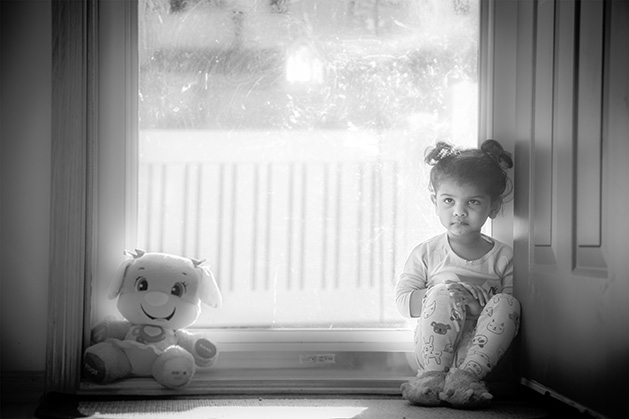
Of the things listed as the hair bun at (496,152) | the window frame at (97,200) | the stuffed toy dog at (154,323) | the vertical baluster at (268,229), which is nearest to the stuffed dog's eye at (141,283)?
the stuffed toy dog at (154,323)

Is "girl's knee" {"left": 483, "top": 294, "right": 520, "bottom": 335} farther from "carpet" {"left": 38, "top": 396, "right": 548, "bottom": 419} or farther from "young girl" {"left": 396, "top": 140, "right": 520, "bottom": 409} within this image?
"carpet" {"left": 38, "top": 396, "right": 548, "bottom": 419}

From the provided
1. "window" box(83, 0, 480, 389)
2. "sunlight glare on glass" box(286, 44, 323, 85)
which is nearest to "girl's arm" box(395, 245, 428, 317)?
"window" box(83, 0, 480, 389)

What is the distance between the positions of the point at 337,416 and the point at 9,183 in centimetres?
104

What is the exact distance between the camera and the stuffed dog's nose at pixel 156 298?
82.1 inches

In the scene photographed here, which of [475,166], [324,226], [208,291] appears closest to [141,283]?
[208,291]

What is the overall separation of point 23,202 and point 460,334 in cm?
117

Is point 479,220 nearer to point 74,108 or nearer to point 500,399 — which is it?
point 500,399

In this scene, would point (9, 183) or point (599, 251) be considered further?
point (9, 183)

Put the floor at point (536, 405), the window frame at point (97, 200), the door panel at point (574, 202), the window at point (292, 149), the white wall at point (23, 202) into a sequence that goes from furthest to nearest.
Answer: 1. the window at point (292, 149)
2. the white wall at point (23, 202)
3. the window frame at point (97, 200)
4. the floor at point (536, 405)
5. the door panel at point (574, 202)

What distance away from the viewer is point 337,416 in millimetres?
1863

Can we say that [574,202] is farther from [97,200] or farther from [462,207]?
[97,200]

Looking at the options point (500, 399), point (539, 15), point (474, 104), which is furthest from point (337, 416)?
point (539, 15)

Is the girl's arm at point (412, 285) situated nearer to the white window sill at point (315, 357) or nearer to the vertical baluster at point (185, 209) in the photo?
the white window sill at point (315, 357)

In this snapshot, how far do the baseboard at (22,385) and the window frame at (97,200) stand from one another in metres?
0.13
